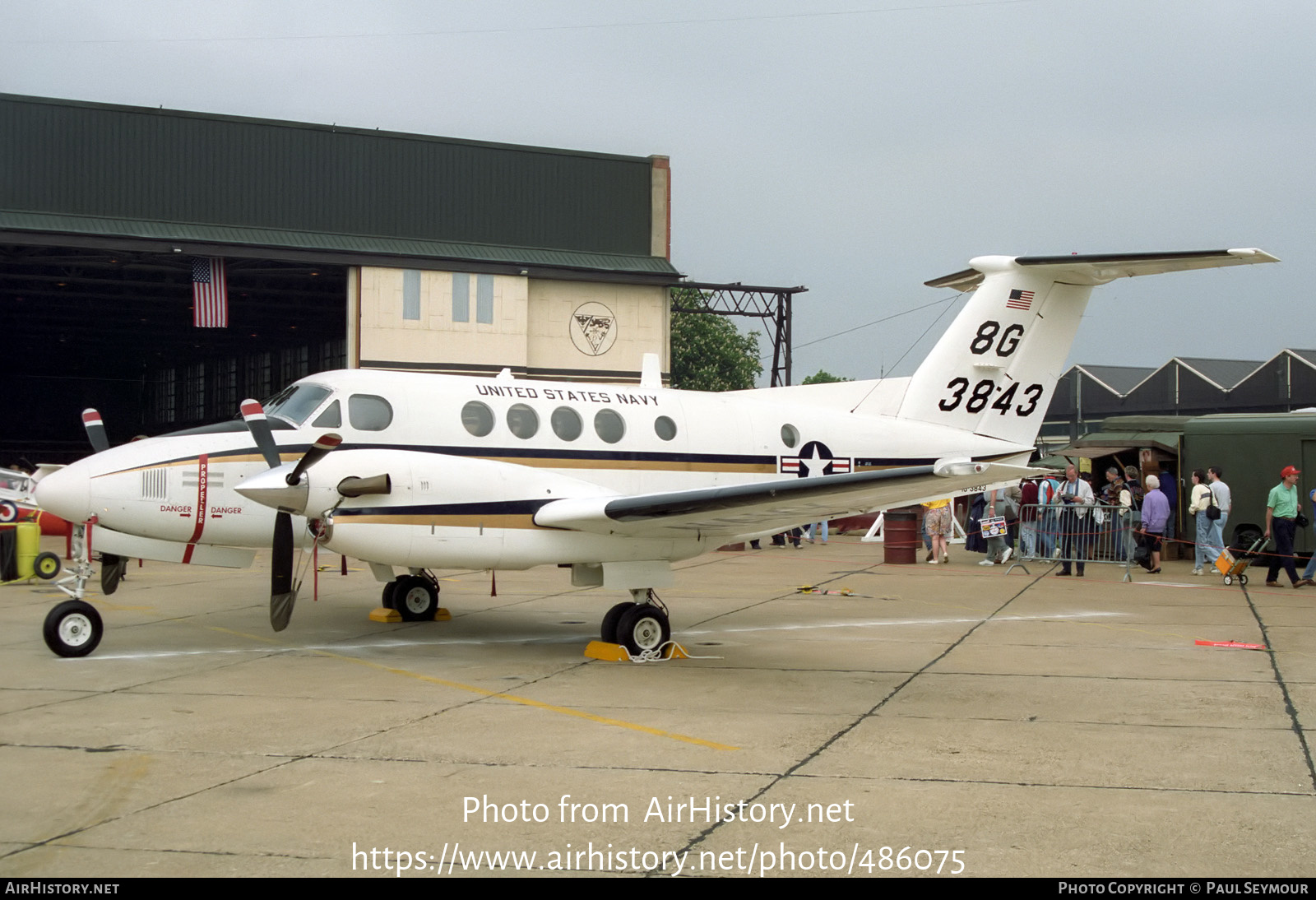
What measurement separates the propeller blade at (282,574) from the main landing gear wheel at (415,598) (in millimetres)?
3180

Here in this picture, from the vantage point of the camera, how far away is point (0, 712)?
27.3ft

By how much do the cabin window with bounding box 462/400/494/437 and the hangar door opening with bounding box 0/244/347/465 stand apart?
89.7 ft

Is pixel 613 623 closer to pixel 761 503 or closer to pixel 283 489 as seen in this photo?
pixel 761 503

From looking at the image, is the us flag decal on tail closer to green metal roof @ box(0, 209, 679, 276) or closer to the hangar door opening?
green metal roof @ box(0, 209, 679, 276)

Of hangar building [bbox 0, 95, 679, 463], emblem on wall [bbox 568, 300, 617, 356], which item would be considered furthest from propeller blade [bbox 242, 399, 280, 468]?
emblem on wall [bbox 568, 300, 617, 356]

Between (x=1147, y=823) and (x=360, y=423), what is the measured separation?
27.0ft

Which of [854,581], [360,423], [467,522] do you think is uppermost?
[360,423]

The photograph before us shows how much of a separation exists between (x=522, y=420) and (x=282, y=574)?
9.68ft

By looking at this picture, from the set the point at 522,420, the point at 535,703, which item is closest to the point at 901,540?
the point at 522,420

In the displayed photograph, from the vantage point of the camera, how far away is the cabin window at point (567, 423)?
12125 millimetres

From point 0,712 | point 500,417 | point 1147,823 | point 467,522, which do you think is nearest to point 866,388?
point 500,417

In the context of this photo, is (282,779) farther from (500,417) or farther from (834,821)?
(500,417)

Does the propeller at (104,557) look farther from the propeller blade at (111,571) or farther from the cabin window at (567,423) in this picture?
the cabin window at (567,423)

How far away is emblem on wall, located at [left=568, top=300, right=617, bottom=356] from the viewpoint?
1556 inches
